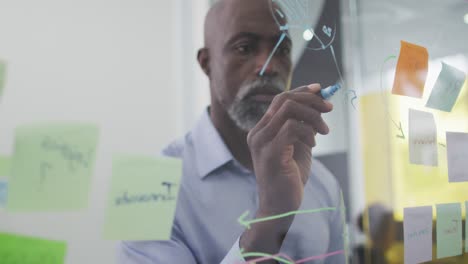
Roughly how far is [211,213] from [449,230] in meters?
0.57

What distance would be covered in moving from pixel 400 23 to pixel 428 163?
30 centimetres

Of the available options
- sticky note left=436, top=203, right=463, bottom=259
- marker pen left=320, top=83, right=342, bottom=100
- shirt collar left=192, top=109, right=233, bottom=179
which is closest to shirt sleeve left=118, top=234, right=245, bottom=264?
shirt collar left=192, top=109, right=233, bottom=179

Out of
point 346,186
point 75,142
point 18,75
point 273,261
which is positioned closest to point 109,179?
point 75,142

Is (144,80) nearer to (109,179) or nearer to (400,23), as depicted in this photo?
(109,179)

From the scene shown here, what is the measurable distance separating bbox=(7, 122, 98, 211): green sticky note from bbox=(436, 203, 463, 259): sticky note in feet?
2.32

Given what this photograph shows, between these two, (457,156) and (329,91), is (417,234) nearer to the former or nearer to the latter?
(457,156)

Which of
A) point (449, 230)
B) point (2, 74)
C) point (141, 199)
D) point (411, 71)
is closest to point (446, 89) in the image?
point (411, 71)

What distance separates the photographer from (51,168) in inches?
17.4

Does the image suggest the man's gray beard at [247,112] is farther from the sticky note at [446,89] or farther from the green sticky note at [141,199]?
the sticky note at [446,89]

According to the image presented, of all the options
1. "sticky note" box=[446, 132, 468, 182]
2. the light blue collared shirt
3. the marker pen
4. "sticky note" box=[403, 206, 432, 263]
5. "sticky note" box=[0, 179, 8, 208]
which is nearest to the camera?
"sticky note" box=[0, 179, 8, 208]

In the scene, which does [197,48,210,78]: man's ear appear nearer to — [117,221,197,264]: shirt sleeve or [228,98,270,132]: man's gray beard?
[228,98,270,132]: man's gray beard

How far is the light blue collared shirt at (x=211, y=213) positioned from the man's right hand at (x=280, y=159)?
0.02 meters

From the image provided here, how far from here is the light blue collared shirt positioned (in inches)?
20.9

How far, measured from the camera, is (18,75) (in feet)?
1.52
